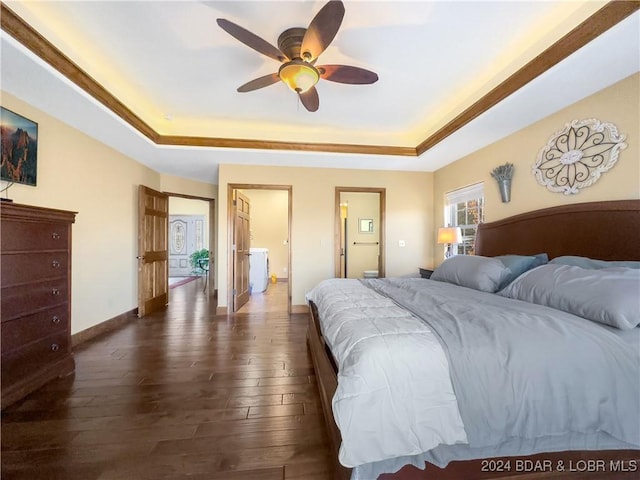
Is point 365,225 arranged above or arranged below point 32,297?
above

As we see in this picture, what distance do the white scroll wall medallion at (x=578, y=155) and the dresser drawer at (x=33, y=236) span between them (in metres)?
4.26

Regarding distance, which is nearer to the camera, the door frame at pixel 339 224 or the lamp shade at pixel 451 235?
the lamp shade at pixel 451 235

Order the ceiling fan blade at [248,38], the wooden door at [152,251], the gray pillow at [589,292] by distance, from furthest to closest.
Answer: the wooden door at [152,251] < the ceiling fan blade at [248,38] < the gray pillow at [589,292]

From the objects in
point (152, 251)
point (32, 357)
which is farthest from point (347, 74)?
point (152, 251)

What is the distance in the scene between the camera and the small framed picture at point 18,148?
207 centimetres

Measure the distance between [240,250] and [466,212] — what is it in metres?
3.59

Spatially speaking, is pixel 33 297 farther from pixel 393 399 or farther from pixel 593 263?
pixel 593 263

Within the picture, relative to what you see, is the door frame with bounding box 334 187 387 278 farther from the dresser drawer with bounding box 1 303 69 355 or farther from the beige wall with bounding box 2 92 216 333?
the dresser drawer with bounding box 1 303 69 355

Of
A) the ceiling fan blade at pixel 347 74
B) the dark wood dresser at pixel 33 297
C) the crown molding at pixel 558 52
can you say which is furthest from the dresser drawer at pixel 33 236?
the crown molding at pixel 558 52

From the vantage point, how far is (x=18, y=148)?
7.14 feet

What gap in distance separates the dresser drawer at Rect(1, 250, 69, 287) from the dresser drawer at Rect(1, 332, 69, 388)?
0.47 m

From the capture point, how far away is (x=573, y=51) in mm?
1690

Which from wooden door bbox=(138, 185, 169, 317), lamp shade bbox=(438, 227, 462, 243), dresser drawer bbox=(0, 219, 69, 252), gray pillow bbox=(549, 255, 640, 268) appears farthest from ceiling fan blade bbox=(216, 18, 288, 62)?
wooden door bbox=(138, 185, 169, 317)

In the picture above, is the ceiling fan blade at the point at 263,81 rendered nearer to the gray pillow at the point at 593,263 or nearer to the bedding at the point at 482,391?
the bedding at the point at 482,391
